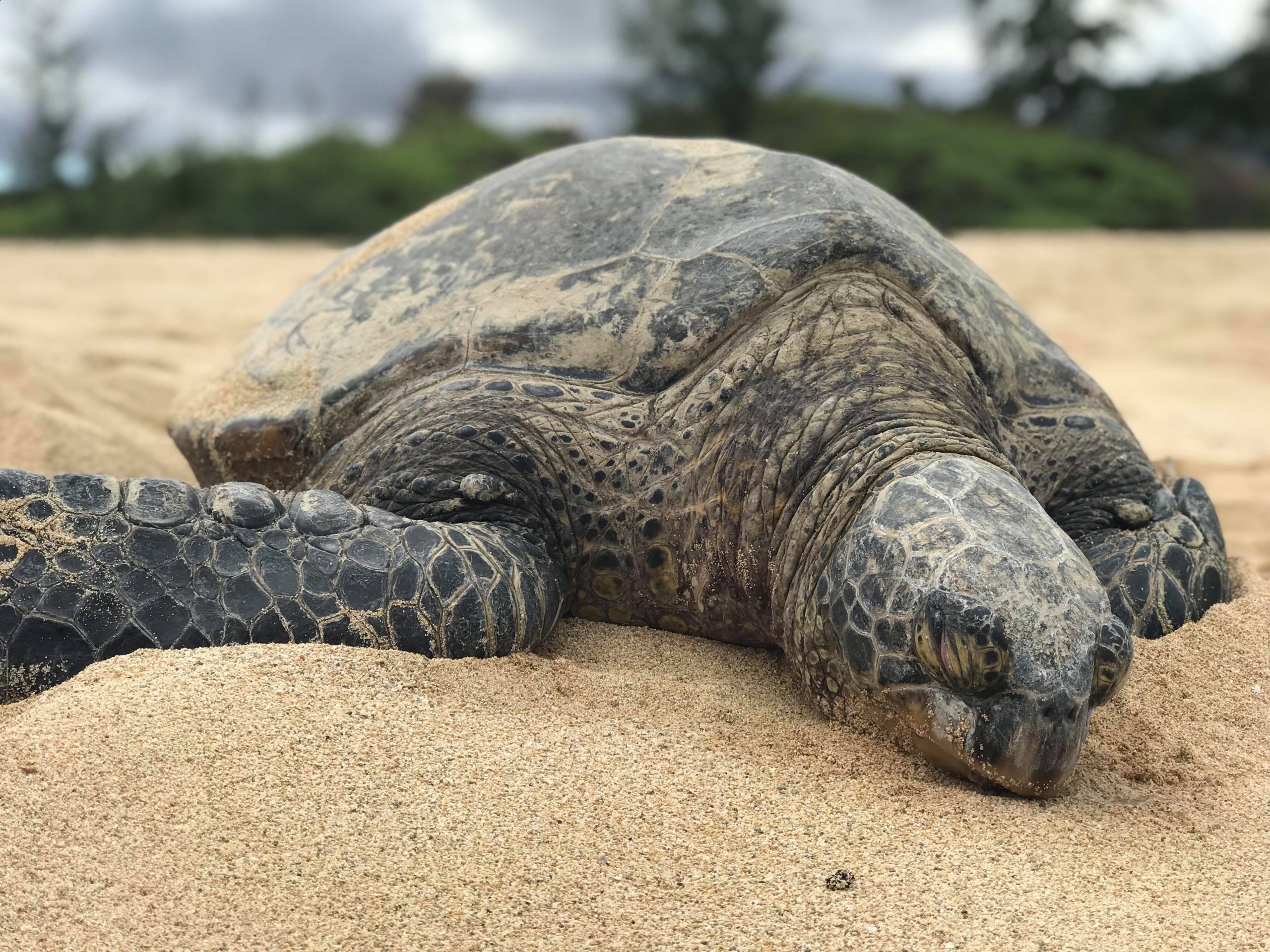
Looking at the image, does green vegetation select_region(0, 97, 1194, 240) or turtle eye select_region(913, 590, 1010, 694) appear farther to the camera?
green vegetation select_region(0, 97, 1194, 240)

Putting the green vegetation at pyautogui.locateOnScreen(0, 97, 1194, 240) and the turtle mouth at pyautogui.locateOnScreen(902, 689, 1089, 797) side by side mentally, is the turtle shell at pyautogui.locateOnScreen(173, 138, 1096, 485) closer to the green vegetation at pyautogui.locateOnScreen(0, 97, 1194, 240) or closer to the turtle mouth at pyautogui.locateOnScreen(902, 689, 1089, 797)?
the turtle mouth at pyautogui.locateOnScreen(902, 689, 1089, 797)

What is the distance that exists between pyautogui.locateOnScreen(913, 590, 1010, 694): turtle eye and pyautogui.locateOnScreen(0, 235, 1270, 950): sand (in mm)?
211

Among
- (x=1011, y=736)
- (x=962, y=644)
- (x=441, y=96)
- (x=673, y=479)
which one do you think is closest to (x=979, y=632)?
(x=962, y=644)

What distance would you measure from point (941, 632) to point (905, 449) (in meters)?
0.54

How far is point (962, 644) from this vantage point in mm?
1984

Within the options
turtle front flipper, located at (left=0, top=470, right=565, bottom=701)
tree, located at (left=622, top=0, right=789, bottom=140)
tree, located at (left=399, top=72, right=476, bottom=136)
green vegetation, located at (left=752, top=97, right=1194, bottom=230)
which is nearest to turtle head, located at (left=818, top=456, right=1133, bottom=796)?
turtle front flipper, located at (left=0, top=470, right=565, bottom=701)

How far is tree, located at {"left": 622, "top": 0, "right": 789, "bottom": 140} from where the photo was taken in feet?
79.8

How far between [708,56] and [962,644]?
24303 mm

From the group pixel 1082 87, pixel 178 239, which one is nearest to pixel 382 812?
pixel 178 239

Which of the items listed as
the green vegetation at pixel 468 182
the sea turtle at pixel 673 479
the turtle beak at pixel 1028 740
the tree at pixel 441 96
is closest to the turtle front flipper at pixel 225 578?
the sea turtle at pixel 673 479

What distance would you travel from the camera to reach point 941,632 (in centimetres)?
201

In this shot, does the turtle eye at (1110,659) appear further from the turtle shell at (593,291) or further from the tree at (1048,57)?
the tree at (1048,57)

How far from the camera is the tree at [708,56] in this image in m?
24.3

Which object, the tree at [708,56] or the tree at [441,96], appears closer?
the tree at [708,56]
